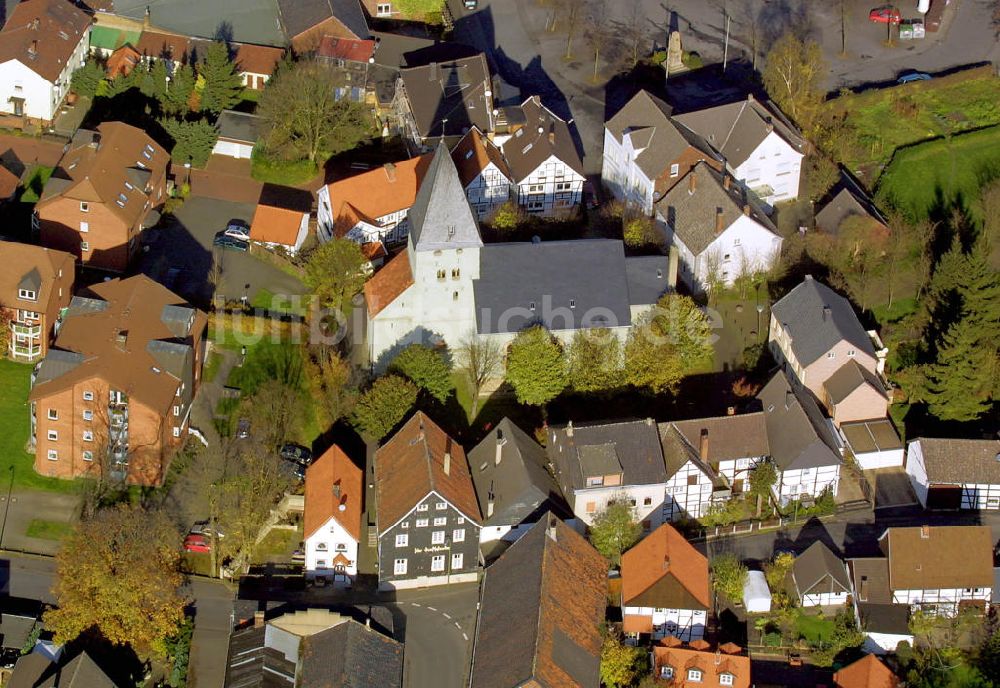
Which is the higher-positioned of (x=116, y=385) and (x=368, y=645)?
(x=116, y=385)

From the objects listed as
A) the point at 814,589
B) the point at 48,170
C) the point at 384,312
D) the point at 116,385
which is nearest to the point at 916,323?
the point at 814,589

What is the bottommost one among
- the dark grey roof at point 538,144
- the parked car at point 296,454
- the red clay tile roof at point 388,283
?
the parked car at point 296,454

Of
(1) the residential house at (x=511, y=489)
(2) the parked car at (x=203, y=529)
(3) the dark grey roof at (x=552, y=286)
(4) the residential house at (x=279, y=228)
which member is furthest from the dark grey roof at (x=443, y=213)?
(2) the parked car at (x=203, y=529)

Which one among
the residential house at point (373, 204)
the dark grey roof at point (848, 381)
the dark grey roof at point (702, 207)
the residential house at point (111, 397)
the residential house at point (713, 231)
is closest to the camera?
the residential house at point (111, 397)

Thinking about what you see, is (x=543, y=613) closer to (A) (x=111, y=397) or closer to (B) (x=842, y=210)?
(A) (x=111, y=397)

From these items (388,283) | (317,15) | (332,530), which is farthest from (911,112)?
(332,530)

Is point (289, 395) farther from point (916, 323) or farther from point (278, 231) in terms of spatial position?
point (916, 323)

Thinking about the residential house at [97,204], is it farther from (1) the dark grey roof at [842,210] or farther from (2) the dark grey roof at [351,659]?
(1) the dark grey roof at [842,210]
